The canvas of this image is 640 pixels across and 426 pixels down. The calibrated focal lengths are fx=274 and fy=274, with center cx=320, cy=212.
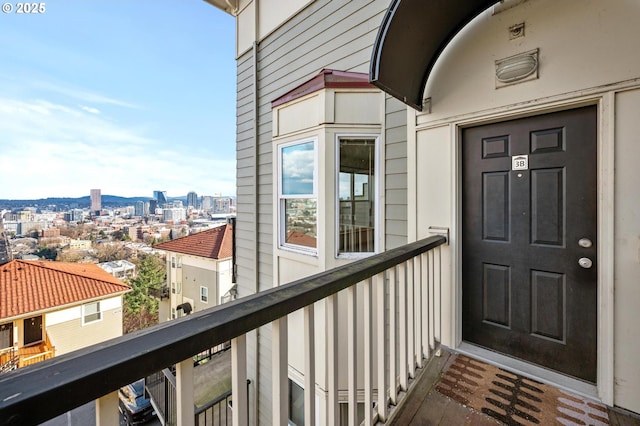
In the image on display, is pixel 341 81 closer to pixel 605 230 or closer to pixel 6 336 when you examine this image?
pixel 605 230

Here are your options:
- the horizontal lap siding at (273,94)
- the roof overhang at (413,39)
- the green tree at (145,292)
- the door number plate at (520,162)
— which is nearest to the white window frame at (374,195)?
the horizontal lap siding at (273,94)

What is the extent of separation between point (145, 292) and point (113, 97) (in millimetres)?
12218

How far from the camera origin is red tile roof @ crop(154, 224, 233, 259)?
12.1 m

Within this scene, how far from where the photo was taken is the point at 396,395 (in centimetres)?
167

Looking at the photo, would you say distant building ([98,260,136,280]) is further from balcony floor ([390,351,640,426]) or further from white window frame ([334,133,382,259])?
balcony floor ([390,351,640,426])

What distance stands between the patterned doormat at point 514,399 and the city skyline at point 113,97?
5.95 metres

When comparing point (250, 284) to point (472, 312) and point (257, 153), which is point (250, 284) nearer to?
point (257, 153)

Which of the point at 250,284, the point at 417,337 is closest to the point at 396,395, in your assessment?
the point at 417,337

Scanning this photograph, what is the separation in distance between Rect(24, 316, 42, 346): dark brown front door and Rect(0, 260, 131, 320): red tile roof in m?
0.55

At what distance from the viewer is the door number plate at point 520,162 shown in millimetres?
2124

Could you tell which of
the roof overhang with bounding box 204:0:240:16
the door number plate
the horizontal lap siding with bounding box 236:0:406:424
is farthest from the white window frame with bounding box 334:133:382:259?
the roof overhang with bounding box 204:0:240:16

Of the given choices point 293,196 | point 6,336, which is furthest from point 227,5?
point 6,336

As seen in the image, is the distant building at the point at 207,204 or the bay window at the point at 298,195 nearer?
the bay window at the point at 298,195

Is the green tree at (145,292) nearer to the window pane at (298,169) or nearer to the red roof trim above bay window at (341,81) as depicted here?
the window pane at (298,169)
